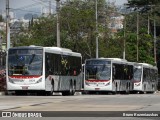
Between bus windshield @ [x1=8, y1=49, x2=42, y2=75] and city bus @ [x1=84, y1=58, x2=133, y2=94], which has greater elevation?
bus windshield @ [x1=8, y1=49, x2=42, y2=75]

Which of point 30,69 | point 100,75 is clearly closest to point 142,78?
point 100,75

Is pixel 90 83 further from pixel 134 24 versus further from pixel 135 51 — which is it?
pixel 134 24

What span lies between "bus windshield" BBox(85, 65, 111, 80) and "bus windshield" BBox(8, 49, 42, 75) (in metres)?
11.4

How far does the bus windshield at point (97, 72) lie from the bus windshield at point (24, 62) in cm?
1140

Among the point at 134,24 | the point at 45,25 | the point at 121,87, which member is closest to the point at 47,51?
the point at 121,87

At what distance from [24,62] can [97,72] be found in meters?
12.3

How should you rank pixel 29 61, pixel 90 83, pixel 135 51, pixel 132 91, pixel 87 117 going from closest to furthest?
pixel 87 117
pixel 29 61
pixel 90 83
pixel 132 91
pixel 135 51

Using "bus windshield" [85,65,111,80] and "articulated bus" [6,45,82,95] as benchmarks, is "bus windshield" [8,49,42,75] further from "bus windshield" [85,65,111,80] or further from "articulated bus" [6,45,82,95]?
"bus windshield" [85,65,111,80]

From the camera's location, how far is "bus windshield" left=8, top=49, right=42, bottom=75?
3803 cm

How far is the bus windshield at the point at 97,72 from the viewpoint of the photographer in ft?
161

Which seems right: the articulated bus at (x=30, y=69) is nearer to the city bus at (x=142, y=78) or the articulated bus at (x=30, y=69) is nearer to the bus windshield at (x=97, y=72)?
the bus windshield at (x=97, y=72)

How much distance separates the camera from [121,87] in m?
55.4

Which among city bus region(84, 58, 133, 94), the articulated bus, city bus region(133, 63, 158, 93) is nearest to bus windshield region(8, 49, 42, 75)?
the articulated bus

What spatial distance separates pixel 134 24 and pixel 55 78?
Answer: 195ft
